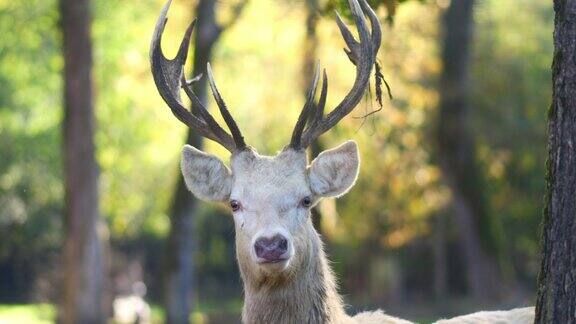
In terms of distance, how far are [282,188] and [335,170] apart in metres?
0.50

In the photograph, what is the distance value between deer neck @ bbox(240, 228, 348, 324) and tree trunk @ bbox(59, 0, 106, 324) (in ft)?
40.9

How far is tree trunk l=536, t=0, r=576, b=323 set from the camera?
6.52 metres

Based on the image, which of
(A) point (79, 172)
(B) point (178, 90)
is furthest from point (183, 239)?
(B) point (178, 90)

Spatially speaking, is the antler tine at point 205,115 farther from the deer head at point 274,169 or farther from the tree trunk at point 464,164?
the tree trunk at point 464,164

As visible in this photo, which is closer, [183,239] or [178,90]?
[178,90]

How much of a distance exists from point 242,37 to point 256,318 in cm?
2100

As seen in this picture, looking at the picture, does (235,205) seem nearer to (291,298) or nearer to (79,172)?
(291,298)

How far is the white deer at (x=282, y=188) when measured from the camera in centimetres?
743

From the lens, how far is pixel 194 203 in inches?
760

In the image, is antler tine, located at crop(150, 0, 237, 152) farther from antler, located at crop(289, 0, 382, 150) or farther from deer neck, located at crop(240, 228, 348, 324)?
deer neck, located at crop(240, 228, 348, 324)

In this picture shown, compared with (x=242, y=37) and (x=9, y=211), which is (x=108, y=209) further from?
(x=242, y=37)

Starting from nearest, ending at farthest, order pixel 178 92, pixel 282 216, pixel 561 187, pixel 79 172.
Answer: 1. pixel 561 187
2. pixel 282 216
3. pixel 178 92
4. pixel 79 172

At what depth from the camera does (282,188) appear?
7621mm

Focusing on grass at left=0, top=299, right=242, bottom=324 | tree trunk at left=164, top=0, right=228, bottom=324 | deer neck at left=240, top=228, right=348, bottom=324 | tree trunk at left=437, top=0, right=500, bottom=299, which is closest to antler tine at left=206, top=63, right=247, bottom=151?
deer neck at left=240, top=228, right=348, bottom=324
